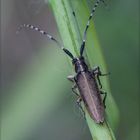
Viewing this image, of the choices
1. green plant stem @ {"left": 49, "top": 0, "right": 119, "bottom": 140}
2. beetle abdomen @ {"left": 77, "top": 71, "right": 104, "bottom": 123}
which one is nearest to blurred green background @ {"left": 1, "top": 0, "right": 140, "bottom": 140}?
beetle abdomen @ {"left": 77, "top": 71, "right": 104, "bottom": 123}

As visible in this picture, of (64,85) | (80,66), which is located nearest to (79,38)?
(80,66)

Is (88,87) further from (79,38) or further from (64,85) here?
(64,85)

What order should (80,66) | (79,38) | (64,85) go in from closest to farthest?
(79,38) < (80,66) < (64,85)

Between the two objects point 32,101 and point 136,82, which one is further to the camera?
point 136,82

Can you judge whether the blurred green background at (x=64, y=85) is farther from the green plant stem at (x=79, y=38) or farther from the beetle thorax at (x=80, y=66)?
the green plant stem at (x=79, y=38)

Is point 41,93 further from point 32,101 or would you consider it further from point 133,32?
point 133,32

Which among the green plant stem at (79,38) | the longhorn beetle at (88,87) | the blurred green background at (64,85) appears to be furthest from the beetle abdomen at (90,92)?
the blurred green background at (64,85)

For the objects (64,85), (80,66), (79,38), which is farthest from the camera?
(64,85)

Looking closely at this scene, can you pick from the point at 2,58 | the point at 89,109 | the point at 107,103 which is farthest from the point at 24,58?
the point at 107,103

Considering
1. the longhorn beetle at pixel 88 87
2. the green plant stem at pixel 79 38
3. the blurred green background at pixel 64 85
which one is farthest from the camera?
the blurred green background at pixel 64 85
